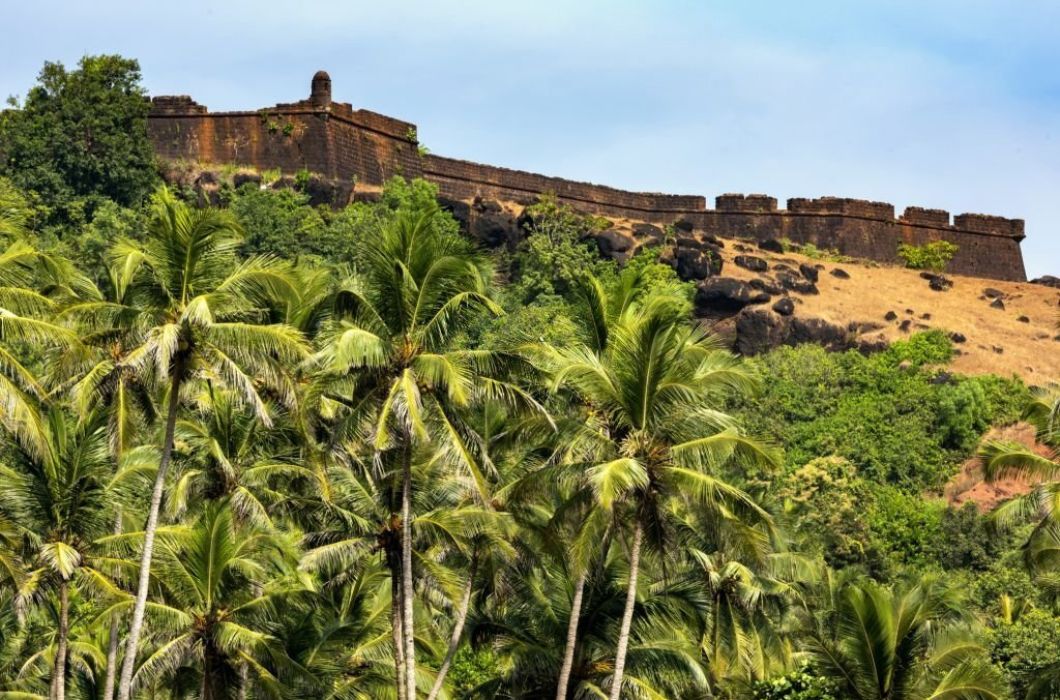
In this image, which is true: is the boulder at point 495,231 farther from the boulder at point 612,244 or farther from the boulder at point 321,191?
the boulder at point 321,191

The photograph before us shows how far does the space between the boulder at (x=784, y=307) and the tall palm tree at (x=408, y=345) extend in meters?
41.6

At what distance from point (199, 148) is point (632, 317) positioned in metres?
40.0

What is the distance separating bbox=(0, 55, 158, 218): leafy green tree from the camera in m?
59.5

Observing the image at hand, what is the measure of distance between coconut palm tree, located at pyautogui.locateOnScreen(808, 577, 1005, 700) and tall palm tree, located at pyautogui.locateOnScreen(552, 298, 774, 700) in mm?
3548

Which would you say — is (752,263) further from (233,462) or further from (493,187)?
(233,462)

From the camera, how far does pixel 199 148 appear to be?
2515 inches

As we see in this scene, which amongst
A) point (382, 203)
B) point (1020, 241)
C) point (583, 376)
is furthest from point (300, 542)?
point (1020, 241)

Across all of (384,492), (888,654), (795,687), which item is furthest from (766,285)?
(384,492)

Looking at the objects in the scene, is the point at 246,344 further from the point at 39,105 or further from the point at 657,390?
the point at 39,105

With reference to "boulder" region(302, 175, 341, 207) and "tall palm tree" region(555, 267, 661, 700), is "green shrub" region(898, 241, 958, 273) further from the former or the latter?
"tall palm tree" region(555, 267, 661, 700)

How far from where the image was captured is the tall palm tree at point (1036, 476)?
89.7 ft

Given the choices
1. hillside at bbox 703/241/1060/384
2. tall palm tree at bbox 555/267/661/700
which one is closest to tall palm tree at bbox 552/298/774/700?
tall palm tree at bbox 555/267/661/700

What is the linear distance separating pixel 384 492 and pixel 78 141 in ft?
120

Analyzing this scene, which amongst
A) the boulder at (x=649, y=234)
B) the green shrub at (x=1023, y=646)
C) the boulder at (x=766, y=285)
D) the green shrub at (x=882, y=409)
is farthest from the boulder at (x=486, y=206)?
the green shrub at (x=1023, y=646)
